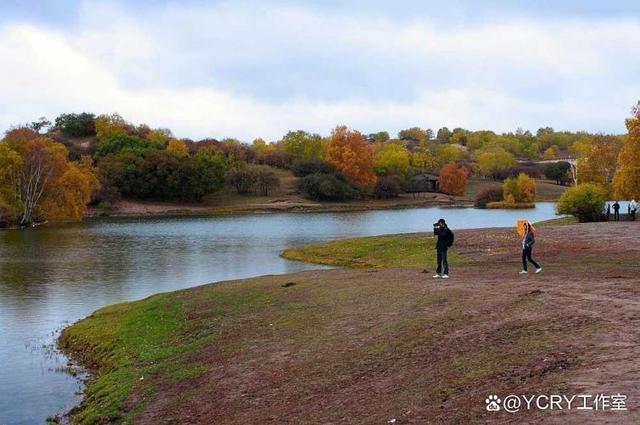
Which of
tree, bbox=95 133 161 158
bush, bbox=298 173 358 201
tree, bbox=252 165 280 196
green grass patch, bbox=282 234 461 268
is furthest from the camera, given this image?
tree, bbox=252 165 280 196

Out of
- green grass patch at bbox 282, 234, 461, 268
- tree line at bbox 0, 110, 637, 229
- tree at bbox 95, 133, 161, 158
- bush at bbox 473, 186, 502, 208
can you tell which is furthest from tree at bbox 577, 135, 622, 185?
tree at bbox 95, 133, 161, 158

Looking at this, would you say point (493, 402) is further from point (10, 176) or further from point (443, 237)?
point (10, 176)

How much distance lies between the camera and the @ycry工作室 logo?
11314 mm

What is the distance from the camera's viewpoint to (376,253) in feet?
155

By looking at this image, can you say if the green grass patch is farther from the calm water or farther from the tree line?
the tree line

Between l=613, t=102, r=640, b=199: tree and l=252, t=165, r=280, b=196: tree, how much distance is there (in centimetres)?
10138

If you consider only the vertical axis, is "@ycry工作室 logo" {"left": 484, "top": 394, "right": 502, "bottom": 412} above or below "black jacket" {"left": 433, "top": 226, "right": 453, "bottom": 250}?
below

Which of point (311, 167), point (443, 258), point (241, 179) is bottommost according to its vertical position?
point (443, 258)

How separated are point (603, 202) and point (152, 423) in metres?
61.6

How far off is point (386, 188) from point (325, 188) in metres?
21.7

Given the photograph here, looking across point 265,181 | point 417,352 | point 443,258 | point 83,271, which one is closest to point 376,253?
point 443,258

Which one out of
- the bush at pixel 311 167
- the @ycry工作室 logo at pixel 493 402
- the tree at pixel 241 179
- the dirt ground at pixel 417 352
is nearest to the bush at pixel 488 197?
the bush at pixel 311 167

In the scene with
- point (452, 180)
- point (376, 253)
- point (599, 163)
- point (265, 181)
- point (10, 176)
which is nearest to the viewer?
point (376, 253)

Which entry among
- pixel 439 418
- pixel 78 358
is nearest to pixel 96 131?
pixel 78 358
